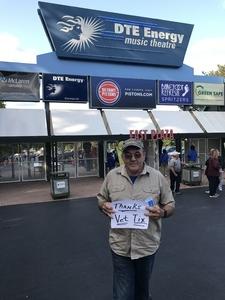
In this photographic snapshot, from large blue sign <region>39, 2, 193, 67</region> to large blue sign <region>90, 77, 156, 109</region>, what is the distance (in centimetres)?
151

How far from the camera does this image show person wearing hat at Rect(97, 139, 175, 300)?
10.9 ft

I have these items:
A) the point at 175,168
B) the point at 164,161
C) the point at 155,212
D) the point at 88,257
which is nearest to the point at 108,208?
the point at 155,212

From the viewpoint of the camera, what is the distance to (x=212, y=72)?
146ft

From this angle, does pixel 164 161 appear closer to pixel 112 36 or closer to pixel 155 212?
pixel 112 36

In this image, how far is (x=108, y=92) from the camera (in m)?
20.2

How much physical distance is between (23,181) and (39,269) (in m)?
14.6

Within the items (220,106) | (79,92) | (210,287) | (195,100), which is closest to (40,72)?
(79,92)

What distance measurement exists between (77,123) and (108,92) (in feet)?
9.76

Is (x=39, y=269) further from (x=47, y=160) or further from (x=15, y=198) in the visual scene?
(x=47, y=160)

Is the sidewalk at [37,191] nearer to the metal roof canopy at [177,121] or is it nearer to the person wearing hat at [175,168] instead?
the person wearing hat at [175,168]

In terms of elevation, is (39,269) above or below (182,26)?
below

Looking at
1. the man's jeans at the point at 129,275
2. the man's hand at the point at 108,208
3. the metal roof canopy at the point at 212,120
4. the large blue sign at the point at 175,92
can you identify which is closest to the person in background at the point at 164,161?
the metal roof canopy at the point at 212,120

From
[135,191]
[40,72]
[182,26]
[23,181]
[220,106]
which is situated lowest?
[23,181]

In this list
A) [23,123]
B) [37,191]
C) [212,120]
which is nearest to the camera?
[37,191]
